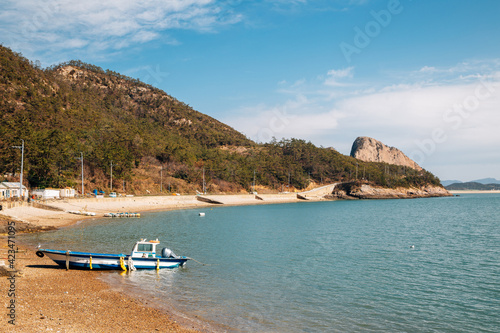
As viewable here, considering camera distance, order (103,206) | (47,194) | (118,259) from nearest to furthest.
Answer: (118,259) < (47,194) < (103,206)

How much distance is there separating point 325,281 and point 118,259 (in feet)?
48.0

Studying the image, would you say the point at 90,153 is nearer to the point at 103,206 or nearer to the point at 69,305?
the point at 103,206

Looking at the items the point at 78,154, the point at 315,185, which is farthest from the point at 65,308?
the point at 315,185

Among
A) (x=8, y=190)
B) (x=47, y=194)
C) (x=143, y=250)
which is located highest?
(x=8, y=190)

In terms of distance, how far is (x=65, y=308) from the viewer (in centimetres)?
1584

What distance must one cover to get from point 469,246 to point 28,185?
80799 millimetres

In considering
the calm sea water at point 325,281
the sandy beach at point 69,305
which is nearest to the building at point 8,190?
the calm sea water at point 325,281

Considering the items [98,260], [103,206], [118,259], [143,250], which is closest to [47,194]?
[103,206]

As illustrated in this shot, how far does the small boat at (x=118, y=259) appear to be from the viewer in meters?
24.3

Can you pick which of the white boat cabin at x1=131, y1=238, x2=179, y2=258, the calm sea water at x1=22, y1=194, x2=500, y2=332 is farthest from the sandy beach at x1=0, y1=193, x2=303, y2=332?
the white boat cabin at x1=131, y1=238, x2=179, y2=258

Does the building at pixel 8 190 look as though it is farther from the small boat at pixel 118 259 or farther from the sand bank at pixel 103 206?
the small boat at pixel 118 259

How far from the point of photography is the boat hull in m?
24.3

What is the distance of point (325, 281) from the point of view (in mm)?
23500

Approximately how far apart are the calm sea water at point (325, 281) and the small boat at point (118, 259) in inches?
32.4
